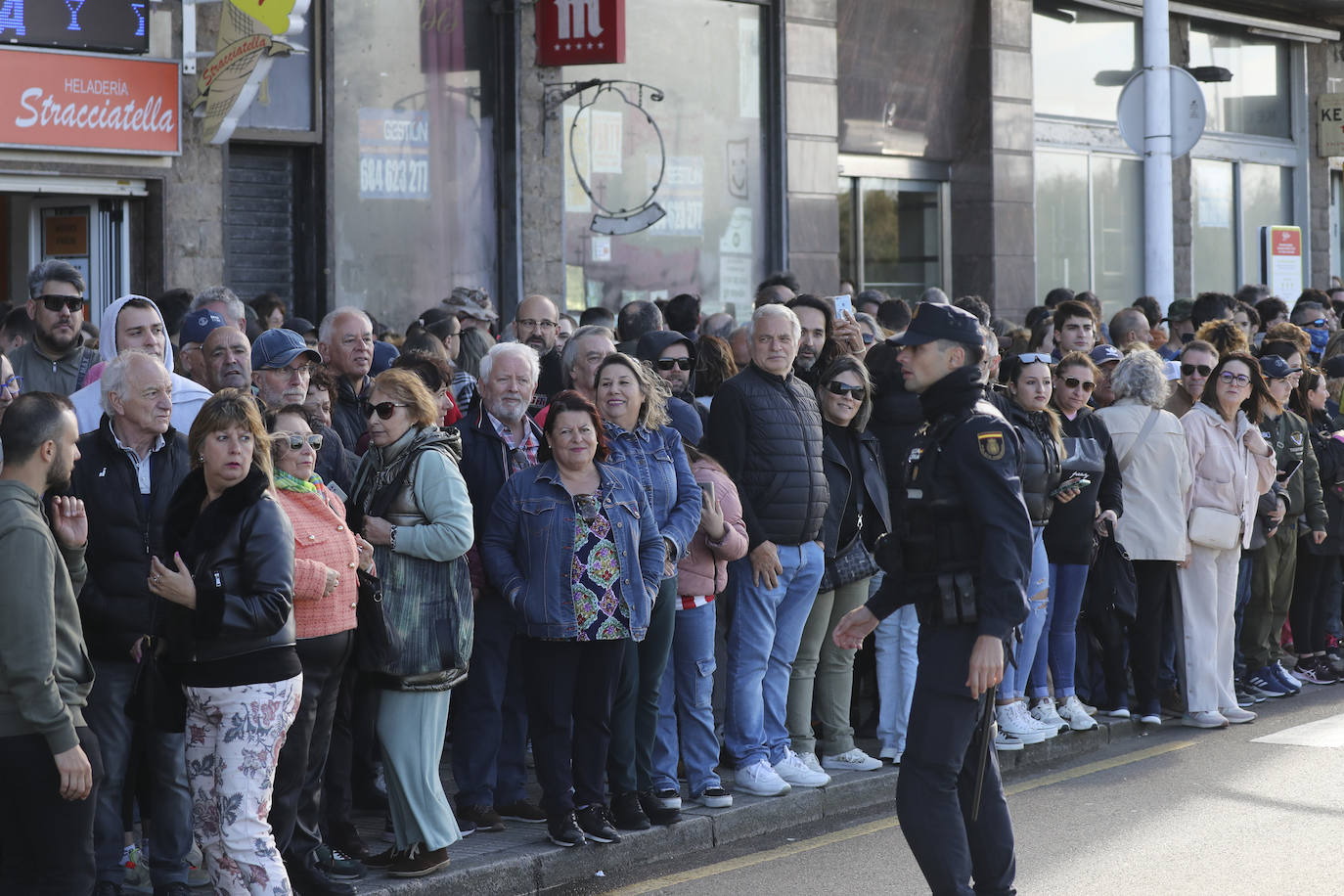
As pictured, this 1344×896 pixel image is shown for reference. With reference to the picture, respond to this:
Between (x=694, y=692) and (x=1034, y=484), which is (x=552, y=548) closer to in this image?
(x=694, y=692)

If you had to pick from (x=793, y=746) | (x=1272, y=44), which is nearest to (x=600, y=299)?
(x=793, y=746)

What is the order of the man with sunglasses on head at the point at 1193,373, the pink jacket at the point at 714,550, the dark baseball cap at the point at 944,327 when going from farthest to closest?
the man with sunglasses on head at the point at 1193,373, the pink jacket at the point at 714,550, the dark baseball cap at the point at 944,327

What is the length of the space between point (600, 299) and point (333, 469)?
8477 mm

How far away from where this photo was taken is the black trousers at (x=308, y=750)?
6.09 meters

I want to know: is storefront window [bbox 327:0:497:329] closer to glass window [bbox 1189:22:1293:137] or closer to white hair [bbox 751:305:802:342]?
white hair [bbox 751:305:802:342]

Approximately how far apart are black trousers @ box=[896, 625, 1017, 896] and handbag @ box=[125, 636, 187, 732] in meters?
2.37

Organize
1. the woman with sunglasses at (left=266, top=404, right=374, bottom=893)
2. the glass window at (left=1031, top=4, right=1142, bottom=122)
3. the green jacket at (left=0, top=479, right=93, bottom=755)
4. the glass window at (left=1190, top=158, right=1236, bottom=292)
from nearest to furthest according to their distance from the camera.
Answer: the green jacket at (left=0, top=479, right=93, bottom=755)
the woman with sunglasses at (left=266, top=404, right=374, bottom=893)
the glass window at (left=1031, top=4, right=1142, bottom=122)
the glass window at (left=1190, top=158, right=1236, bottom=292)

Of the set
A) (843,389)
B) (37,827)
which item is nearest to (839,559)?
(843,389)

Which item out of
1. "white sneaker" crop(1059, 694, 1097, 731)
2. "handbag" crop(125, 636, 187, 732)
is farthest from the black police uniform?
"white sneaker" crop(1059, 694, 1097, 731)

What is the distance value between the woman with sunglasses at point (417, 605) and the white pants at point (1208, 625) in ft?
17.0

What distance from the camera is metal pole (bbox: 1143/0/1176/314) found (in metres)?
14.9

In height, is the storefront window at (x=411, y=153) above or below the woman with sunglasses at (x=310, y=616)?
above

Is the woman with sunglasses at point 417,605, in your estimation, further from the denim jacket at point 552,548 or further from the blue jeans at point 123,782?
the blue jeans at point 123,782

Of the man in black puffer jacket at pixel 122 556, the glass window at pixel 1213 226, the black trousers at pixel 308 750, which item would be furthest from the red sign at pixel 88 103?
the glass window at pixel 1213 226
